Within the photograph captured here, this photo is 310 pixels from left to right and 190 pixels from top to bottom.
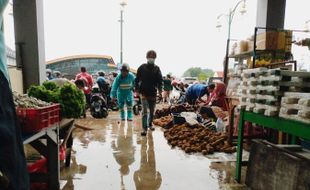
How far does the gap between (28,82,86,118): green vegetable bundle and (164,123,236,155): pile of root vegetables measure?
208cm

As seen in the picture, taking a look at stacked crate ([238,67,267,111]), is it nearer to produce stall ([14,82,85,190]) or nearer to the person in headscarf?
produce stall ([14,82,85,190])

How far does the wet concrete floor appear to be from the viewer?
125 inches

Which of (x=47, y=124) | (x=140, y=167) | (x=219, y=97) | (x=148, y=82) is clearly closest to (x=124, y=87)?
(x=148, y=82)

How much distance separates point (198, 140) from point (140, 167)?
5.01 ft

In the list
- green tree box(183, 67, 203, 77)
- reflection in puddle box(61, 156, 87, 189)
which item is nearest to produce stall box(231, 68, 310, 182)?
reflection in puddle box(61, 156, 87, 189)

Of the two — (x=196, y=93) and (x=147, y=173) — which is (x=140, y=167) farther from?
(x=196, y=93)

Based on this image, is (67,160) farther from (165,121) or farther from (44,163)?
(165,121)

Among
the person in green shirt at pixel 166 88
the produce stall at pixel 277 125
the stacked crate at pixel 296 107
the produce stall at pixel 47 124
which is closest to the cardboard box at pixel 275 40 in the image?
the produce stall at pixel 277 125

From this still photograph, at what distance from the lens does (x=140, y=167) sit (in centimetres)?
378

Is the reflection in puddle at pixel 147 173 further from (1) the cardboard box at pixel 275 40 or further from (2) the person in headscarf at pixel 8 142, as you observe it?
(1) the cardboard box at pixel 275 40

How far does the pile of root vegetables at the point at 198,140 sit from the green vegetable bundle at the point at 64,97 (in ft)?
6.81

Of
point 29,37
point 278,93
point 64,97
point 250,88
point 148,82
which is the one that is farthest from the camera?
point 29,37

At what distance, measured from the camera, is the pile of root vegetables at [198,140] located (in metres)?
4.56

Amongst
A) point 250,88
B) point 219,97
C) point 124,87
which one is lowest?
point 219,97
